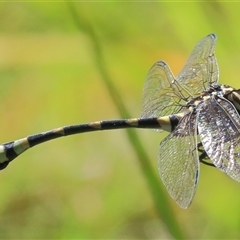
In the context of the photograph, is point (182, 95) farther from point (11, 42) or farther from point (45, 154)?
point (11, 42)

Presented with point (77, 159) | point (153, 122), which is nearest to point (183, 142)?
point (153, 122)

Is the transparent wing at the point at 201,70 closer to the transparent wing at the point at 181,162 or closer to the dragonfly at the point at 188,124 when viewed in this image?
the dragonfly at the point at 188,124

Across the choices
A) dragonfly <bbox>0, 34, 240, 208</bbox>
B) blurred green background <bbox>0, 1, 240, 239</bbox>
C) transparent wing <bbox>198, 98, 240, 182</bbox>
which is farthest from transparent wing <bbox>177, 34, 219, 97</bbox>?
blurred green background <bbox>0, 1, 240, 239</bbox>

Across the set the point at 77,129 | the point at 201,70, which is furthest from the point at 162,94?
the point at 77,129

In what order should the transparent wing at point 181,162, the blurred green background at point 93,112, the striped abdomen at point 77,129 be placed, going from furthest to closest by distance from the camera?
the blurred green background at point 93,112, the striped abdomen at point 77,129, the transparent wing at point 181,162

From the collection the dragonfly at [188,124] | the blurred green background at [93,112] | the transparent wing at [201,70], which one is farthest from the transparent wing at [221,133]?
the blurred green background at [93,112]

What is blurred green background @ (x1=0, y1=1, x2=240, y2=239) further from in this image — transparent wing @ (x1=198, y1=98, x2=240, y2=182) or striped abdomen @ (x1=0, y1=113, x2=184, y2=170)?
transparent wing @ (x1=198, y1=98, x2=240, y2=182)
